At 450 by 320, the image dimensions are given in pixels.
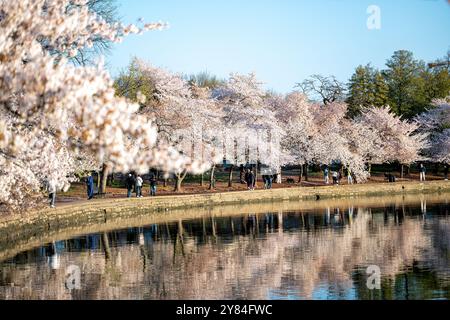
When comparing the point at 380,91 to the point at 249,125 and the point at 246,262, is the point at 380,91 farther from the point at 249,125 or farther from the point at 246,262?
the point at 246,262

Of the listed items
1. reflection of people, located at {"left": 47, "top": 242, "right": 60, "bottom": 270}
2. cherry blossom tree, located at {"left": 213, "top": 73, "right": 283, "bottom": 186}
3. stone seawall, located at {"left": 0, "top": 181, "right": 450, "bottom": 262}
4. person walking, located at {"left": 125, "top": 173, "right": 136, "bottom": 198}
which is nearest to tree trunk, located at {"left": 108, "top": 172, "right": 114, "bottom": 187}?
cherry blossom tree, located at {"left": 213, "top": 73, "right": 283, "bottom": 186}

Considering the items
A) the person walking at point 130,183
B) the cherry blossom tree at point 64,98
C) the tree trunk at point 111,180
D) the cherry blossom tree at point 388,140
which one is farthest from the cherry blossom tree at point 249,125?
the cherry blossom tree at point 64,98

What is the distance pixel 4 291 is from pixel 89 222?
1741cm

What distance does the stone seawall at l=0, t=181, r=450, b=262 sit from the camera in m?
27.6

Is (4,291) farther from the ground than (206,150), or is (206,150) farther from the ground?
(206,150)

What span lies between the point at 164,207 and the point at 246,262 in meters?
20.9

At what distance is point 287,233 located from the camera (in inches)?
1054

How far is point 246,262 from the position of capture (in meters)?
19.7

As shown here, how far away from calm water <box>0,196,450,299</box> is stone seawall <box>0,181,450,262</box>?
93.9 inches

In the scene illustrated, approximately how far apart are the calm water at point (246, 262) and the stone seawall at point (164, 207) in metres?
2.39

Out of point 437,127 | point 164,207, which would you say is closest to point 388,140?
point 437,127

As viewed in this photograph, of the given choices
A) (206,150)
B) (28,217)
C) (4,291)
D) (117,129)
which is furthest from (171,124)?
(117,129)

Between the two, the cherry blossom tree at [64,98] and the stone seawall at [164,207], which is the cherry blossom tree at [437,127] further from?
the cherry blossom tree at [64,98]
